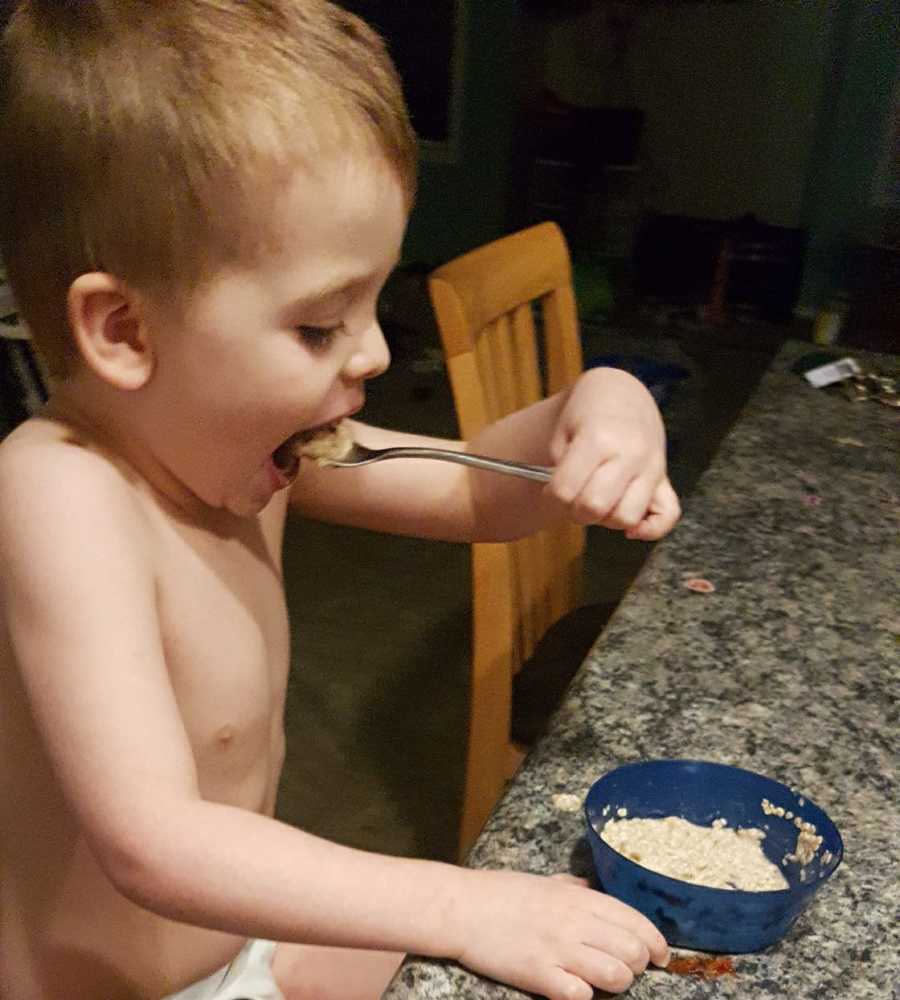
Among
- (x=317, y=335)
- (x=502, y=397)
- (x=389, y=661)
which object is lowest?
(x=389, y=661)

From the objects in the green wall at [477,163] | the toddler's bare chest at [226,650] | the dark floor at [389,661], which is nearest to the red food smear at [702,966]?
the toddler's bare chest at [226,650]

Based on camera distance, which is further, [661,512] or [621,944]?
[661,512]

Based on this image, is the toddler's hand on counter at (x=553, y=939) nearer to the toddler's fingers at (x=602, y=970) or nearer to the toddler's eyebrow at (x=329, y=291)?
the toddler's fingers at (x=602, y=970)

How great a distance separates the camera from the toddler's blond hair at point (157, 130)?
554 millimetres

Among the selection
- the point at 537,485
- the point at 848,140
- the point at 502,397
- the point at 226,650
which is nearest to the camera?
the point at 226,650

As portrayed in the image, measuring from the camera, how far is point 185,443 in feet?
2.15

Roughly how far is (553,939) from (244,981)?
0.34 meters

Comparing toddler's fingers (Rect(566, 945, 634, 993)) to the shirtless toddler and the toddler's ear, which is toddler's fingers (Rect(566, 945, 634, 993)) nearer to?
the shirtless toddler

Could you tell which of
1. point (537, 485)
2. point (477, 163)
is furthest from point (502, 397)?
point (477, 163)

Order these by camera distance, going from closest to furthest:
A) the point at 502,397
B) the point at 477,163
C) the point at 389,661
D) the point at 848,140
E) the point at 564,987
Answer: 1. the point at 564,987
2. the point at 502,397
3. the point at 389,661
4. the point at 848,140
5. the point at 477,163

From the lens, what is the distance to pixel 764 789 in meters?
0.60

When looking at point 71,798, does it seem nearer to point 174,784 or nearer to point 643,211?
point 174,784

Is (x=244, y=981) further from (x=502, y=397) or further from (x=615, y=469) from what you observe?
(x=502, y=397)

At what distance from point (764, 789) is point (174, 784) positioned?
12.7 inches
